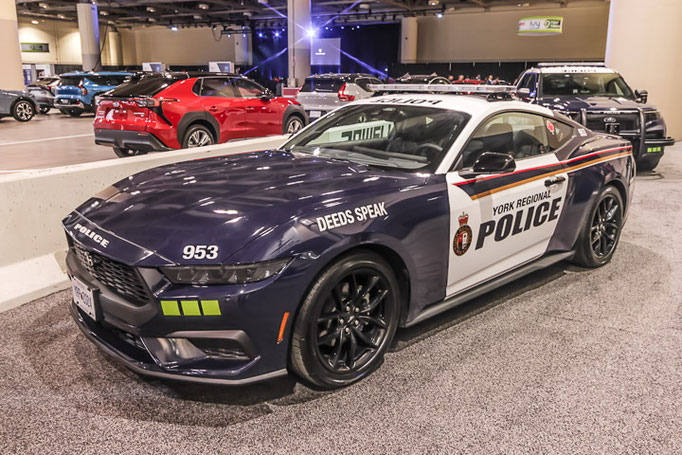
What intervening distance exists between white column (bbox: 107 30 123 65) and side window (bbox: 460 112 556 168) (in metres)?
47.2

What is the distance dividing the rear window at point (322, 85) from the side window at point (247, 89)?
283cm

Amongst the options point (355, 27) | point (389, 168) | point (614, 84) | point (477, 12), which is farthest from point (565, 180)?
point (355, 27)

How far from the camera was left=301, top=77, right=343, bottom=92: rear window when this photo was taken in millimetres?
13114

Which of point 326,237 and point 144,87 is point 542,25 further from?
point 326,237

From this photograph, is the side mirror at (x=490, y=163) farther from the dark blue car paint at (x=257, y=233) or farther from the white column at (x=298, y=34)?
the white column at (x=298, y=34)

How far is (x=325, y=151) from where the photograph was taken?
3.88 metres

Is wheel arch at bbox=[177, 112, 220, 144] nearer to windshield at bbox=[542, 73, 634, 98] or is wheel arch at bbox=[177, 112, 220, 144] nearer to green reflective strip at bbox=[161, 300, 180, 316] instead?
windshield at bbox=[542, 73, 634, 98]

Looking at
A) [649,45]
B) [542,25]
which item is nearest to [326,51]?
[542,25]

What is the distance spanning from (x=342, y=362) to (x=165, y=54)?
46009 mm

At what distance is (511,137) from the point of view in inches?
152

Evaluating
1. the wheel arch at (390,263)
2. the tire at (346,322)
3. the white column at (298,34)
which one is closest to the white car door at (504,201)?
the wheel arch at (390,263)

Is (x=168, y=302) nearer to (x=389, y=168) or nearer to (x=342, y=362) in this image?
(x=342, y=362)

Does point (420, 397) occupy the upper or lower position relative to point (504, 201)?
lower

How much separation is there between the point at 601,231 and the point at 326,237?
10.2 feet
